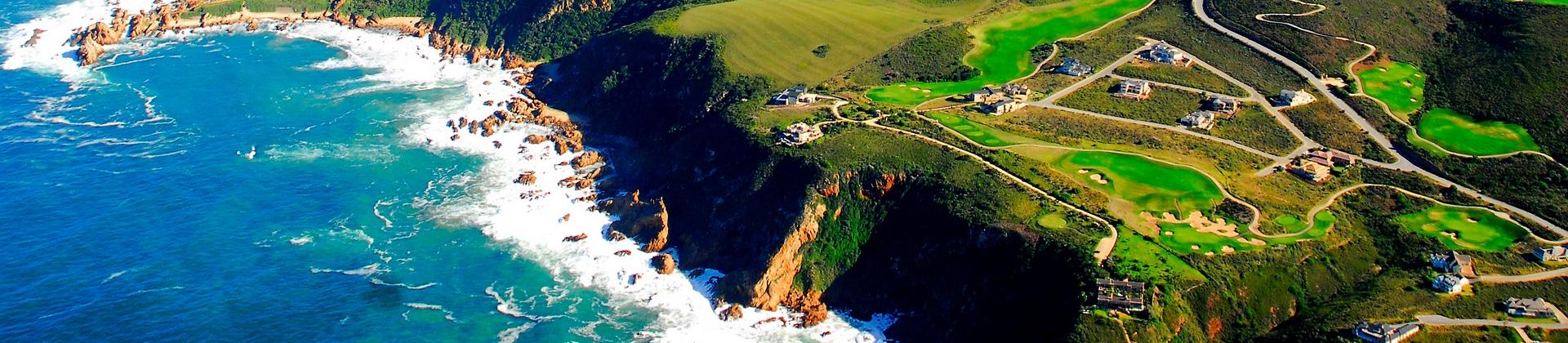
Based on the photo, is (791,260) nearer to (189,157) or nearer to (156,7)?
(189,157)

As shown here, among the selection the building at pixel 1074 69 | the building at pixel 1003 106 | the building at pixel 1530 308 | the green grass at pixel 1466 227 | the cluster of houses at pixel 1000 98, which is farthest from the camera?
the building at pixel 1074 69

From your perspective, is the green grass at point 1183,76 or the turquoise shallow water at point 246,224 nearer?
the turquoise shallow water at point 246,224

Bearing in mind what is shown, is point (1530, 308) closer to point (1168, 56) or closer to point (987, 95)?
point (987, 95)

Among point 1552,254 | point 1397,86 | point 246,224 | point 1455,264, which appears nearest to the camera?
point 1455,264

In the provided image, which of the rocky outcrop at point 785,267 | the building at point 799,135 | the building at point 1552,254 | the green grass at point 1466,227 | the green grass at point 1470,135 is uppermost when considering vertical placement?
the building at point 799,135

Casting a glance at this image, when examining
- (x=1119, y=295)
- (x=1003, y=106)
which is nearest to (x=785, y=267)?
(x=1119, y=295)

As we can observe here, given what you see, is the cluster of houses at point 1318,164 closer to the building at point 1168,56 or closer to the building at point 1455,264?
the building at point 1455,264

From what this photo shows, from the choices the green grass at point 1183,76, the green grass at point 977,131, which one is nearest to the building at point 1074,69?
the green grass at point 1183,76
